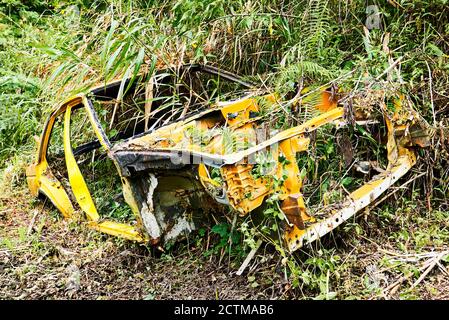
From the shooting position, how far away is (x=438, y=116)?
3.92m

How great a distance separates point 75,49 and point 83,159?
5.11 ft

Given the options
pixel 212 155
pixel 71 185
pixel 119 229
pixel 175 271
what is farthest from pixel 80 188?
pixel 212 155

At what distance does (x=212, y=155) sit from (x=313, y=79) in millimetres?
1756

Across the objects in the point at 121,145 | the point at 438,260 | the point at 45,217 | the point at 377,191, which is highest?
the point at 121,145

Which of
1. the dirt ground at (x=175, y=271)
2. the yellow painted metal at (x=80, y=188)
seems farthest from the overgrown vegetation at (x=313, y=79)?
the yellow painted metal at (x=80, y=188)

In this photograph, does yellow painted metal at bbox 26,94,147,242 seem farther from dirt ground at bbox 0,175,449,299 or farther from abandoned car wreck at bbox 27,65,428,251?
dirt ground at bbox 0,175,449,299

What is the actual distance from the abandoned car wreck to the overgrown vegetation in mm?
102

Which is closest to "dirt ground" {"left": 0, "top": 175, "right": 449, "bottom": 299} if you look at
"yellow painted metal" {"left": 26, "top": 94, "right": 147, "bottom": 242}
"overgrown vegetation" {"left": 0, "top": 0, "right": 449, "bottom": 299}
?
"overgrown vegetation" {"left": 0, "top": 0, "right": 449, "bottom": 299}

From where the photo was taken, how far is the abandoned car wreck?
279 centimetres

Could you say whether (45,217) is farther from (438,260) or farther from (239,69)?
(438,260)

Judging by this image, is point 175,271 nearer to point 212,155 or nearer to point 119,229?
point 119,229

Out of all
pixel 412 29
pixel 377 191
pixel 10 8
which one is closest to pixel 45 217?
pixel 377 191

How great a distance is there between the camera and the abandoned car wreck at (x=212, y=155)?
9.16ft

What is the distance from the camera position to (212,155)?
2701 mm
